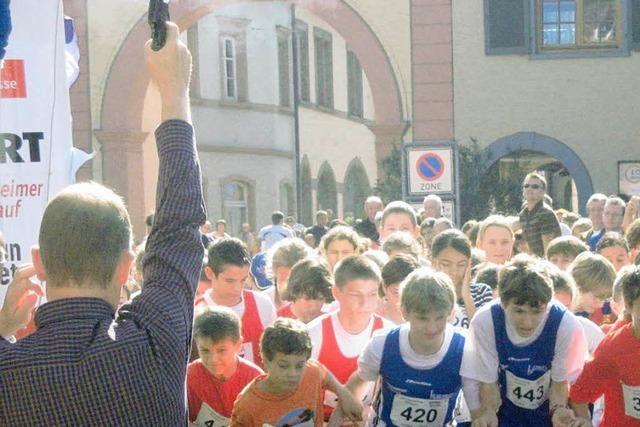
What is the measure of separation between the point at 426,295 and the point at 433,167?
370 inches

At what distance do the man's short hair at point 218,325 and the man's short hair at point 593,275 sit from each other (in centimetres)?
229

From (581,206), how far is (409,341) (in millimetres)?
17479

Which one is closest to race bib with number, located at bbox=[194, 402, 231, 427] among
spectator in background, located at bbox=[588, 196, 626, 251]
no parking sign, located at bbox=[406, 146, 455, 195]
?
spectator in background, located at bbox=[588, 196, 626, 251]

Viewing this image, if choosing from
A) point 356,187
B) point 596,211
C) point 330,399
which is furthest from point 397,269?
point 356,187

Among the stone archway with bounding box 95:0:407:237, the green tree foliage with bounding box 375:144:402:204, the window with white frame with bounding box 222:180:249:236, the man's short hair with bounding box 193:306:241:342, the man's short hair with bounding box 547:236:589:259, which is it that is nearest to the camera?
the man's short hair with bounding box 193:306:241:342

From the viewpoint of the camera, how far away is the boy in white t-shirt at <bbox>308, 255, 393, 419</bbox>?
19.4 feet

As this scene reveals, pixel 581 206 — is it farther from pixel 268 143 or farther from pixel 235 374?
pixel 235 374

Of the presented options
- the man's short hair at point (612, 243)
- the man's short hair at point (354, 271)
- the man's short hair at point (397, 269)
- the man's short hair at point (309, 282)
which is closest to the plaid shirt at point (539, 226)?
the man's short hair at point (612, 243)

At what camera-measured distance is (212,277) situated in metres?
6.44

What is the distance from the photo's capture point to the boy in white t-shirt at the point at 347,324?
5.92 m

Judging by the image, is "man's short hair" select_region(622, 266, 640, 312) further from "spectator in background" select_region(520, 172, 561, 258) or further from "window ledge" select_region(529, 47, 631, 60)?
"window ledge" select_region(529, 47, 631, 60)

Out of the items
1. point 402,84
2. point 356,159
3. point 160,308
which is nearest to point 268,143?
point 356,159

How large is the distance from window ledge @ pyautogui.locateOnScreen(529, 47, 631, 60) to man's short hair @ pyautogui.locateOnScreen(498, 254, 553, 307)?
56.8 ft

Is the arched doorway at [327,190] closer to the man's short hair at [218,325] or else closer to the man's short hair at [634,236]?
the man's short hair at [634,236]
